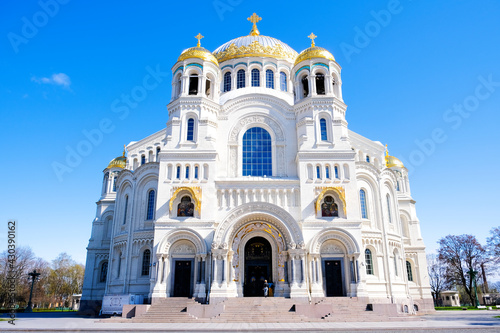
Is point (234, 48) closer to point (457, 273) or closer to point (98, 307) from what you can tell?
point (98, 307)

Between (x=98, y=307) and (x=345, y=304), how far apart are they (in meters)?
21.4

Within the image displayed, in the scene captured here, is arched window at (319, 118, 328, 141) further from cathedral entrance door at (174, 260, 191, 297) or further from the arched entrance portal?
cathedral entrance door at (174, 260, 191, 297)

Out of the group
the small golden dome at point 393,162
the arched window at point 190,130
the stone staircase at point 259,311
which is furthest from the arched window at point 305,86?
the stone staircase at point 259,311

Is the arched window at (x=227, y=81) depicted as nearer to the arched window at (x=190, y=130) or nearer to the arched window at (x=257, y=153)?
the arched window at (x=257, y=153)

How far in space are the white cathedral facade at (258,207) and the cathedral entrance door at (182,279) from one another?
7 centimetres

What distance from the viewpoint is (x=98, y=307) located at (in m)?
31.0

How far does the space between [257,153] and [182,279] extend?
10.7 metres

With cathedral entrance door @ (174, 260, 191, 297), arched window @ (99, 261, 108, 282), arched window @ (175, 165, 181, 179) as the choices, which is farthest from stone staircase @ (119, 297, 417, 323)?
arched window @ (99, 261, 108, 282)

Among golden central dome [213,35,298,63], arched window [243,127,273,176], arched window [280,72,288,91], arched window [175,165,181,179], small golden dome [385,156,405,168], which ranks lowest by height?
arched window [175,165,181,179]

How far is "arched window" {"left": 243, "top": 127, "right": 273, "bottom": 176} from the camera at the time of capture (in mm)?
27484

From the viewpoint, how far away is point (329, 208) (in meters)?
25.1

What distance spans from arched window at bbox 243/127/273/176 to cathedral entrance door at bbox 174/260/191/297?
7915mm

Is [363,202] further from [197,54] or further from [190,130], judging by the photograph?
[197,54]

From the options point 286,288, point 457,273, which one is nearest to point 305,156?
point 286,288
